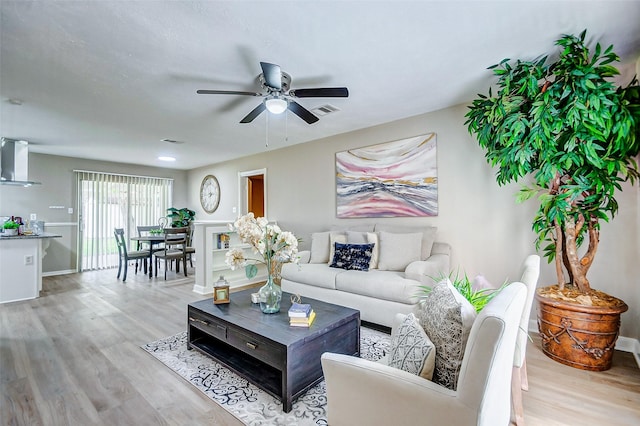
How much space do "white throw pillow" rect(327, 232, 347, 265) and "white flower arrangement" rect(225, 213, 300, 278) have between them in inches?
64.8

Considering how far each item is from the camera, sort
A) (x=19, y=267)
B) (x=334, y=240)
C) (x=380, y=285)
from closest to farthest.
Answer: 1. (x=380, y=285)
2. (x=334, y=240)
3. (x=19, y=267)

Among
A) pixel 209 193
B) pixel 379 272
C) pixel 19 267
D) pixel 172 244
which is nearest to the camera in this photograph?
pixel 379 272

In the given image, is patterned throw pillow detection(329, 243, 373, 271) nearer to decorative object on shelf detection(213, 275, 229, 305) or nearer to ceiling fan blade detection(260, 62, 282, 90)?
decorative object on shelf detection(213, 275, 229, 305)

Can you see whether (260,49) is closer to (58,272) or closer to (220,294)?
(220,294)

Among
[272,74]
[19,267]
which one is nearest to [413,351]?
[272,74]

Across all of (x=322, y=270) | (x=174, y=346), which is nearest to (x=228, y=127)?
(x=322, y=270)

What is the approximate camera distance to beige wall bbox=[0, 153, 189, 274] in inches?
218

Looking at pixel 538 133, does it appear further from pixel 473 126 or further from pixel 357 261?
pixel 357 261

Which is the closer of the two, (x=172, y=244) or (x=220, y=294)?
(x=220, y=294)

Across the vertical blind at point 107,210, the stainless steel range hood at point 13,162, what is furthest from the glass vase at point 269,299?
the vertical blind at point 107,210

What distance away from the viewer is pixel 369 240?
3.72 meters

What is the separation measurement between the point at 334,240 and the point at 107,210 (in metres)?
5.76

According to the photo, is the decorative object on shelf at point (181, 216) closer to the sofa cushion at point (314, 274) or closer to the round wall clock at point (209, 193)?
the round wall clock at point (209, 193)

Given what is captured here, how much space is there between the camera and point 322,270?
359cm
